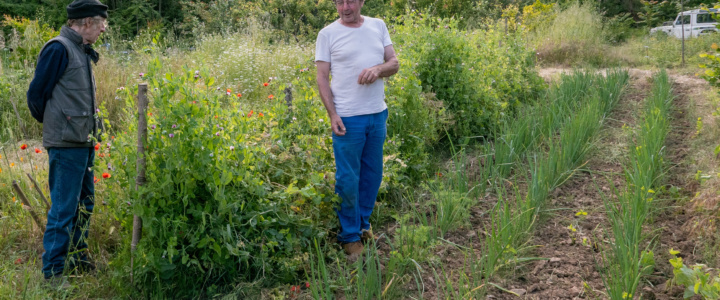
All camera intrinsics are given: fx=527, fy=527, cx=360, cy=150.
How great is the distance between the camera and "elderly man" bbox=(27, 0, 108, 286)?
2709mm

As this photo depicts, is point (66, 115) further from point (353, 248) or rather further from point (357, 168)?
Result: point (353, 248)

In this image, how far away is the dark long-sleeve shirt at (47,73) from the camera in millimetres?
2680

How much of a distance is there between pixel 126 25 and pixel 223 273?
679 inches

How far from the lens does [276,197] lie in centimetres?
284

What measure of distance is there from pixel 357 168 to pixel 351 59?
619 mm

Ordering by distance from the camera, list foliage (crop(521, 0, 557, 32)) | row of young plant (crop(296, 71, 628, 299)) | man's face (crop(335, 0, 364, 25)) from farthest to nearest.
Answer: foliage (crop(521, 0, 557, 32)) < man's face (crop(335, 0, 364, 25)) < row of young plant (crop(296, 71, 628, 299))

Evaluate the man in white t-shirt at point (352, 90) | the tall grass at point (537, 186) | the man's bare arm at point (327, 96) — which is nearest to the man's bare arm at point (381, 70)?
the man in white t-shirt at point (352, 90)

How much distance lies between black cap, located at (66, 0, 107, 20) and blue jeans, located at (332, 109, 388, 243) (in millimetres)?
1432

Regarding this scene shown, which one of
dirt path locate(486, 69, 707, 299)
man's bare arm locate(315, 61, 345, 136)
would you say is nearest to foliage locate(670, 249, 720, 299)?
dirt path locate(486, 69, 707, 299)

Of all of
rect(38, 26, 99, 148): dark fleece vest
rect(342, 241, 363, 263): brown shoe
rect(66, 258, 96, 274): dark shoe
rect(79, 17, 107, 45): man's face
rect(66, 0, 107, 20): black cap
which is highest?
rect(66, 0, 107, 20): black cap

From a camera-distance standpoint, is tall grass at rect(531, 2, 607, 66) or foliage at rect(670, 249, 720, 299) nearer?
foliage at rect(670, 249, 720, 299)

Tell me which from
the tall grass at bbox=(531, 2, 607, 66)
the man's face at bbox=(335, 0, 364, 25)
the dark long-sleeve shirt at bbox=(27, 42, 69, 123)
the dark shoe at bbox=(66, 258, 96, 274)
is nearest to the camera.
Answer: the dark long-sleeve shirt at bbox=(27, 42, 69, 123)

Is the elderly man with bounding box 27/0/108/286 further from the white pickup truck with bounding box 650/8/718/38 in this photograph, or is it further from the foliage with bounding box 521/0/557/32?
the white pickup truck with bounding box 650/8/718/38

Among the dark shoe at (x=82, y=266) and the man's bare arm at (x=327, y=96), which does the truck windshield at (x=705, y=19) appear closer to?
the man's bare arm at (x=327, y=96)
